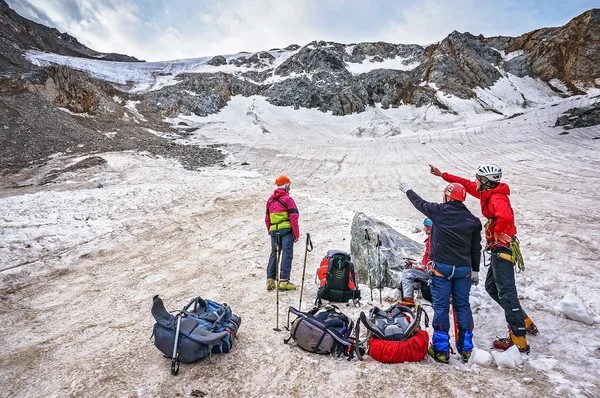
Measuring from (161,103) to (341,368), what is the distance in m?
45.9

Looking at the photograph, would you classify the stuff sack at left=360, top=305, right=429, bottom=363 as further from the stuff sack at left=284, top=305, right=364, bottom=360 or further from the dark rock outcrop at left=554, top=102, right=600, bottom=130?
the dark rock outcrop at left=554, top=102, right=600, bottom=130

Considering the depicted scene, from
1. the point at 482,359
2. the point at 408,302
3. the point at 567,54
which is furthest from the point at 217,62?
the point at 482,359

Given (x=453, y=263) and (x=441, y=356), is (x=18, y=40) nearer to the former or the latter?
(x=453, y=263)

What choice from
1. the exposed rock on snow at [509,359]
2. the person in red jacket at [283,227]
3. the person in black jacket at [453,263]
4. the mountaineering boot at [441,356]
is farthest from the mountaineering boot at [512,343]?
the person in red jacket at [283,227]

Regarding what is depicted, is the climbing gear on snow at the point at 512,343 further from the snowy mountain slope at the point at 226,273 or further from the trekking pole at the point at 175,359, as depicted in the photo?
the trekking pole at the point at 175,359

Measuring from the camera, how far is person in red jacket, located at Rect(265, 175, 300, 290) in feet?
20.4

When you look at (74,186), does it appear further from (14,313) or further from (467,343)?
(467,343)

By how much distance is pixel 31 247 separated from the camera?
7594 millimetres

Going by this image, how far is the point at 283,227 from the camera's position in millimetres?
6250

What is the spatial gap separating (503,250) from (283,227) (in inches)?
147

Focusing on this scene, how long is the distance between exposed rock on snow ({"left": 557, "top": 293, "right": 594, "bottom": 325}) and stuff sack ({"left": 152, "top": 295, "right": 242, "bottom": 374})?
4.69m

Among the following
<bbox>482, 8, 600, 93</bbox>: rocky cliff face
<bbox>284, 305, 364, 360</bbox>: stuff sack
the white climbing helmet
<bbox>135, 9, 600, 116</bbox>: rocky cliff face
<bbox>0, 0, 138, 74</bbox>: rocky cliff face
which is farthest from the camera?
<bbox>482, 8, 600, 93</bbox>: rocky cliff face

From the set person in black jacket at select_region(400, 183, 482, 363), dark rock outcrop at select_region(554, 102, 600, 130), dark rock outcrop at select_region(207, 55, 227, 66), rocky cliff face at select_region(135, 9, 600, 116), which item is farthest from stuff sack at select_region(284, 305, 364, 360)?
dark rock outcrop at select_region(207, 55, 227, 66)

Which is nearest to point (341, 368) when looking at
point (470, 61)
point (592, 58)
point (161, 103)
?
point (161, 103)
